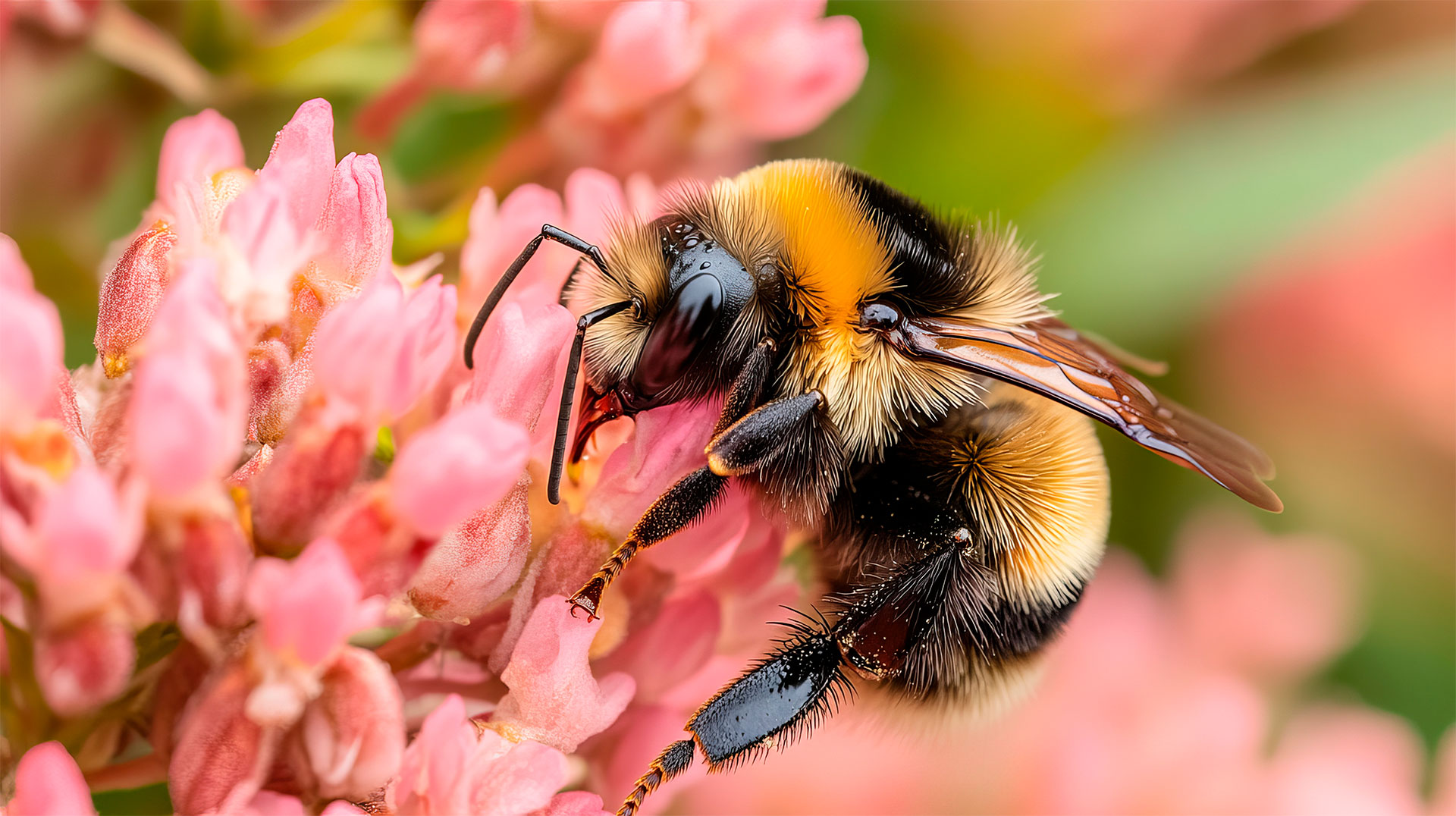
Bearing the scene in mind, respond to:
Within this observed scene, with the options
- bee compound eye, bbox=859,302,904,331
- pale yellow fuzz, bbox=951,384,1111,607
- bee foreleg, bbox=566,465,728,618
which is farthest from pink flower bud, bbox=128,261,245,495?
pale yellow fuzz, bbox=951,384,1111,607

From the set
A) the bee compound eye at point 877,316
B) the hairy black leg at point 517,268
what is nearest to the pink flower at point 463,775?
the hairy black leg at point 517,268

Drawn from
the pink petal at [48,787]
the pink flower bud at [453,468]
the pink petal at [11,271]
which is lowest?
the pink petal at [48,787]

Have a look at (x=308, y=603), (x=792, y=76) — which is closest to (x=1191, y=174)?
(x=792, y=76)

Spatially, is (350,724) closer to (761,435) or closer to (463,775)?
(463,775)

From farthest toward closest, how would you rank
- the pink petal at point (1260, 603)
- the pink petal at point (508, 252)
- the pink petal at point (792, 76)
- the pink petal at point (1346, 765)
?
the pink petal at point (1260, 603)
the pink petal at point (1346, 765)
the pink petal at point (792, 76)
the pink petal at point (508, 252)

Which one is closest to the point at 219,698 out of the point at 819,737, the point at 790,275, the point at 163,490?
the point at 163,490

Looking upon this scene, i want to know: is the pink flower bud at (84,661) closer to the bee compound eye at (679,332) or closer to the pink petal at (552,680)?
the pink petal at (552,680)

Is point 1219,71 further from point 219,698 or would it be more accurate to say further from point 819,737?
point 219,698

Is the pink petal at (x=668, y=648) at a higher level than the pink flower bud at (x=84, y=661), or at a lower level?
higher
